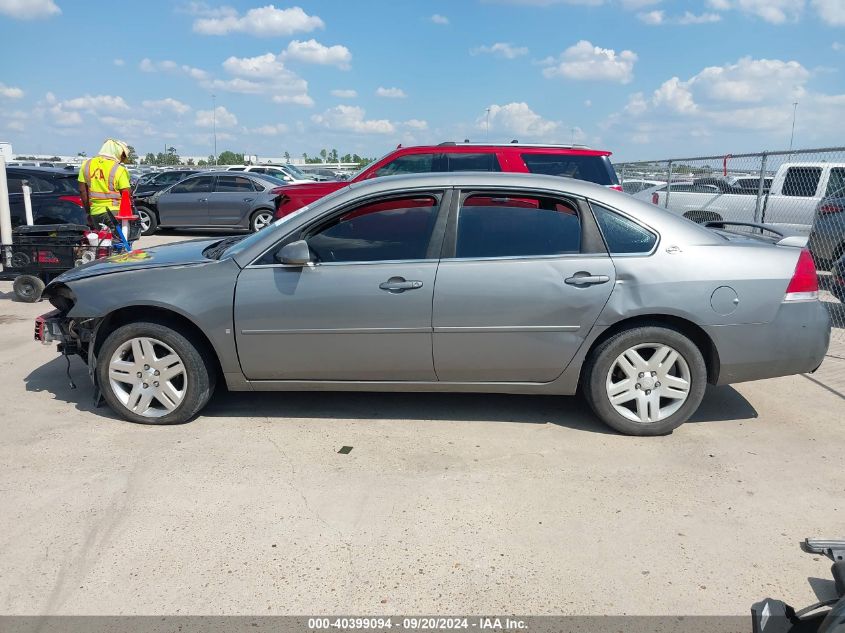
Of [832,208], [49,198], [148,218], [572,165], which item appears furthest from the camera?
[148,218]

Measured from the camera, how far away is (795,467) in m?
3.93

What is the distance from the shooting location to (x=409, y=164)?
30.0 ft

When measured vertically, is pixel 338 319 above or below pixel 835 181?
below

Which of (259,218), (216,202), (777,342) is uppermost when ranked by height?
(777,342)

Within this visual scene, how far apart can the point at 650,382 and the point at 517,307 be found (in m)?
0.98

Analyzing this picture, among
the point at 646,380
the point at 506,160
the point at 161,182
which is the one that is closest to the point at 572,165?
the point at 506,160

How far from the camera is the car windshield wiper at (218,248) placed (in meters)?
4.67

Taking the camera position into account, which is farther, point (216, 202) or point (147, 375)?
point (216, 202)

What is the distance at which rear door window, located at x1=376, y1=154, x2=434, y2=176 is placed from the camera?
9.01 meters

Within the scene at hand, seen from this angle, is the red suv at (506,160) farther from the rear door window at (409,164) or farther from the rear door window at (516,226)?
the rear door window at (516,226)

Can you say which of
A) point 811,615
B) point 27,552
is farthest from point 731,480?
point 27,552

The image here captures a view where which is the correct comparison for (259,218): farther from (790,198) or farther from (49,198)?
(790,198)

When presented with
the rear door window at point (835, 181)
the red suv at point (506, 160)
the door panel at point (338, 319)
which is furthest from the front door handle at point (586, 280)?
the rear door window at point (835, 181)

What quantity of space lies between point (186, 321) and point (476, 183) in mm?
2106
